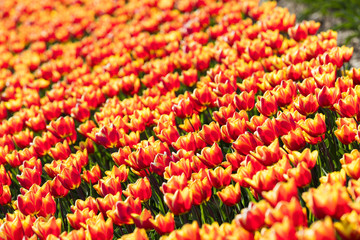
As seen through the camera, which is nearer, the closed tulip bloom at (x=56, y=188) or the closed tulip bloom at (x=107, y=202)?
the closed tulip bloom at (x=107, y=202)

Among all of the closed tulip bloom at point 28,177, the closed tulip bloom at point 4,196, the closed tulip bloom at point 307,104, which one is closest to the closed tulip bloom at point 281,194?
the closed tulip bloom at point 307,104

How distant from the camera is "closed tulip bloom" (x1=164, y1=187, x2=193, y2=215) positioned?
2479mm

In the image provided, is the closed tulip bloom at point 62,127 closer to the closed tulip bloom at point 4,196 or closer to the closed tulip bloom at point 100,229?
the closed tulip bloom at point 4,196

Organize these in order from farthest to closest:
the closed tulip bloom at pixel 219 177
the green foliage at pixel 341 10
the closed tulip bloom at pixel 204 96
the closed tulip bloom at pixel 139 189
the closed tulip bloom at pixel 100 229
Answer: the green foliage at pixel 341 10 < the closed tulip bloom at pixel 204 96 < the closed tulip bloom at pixel 139 189 < the closed tulip bloom at pixel 219 177 < the closed tulip bloom at pixel 100 229

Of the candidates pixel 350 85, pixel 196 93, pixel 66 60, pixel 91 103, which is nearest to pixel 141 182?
pixel 196 93

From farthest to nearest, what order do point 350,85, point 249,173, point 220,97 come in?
point 220,97, point 350,85, point 249,173

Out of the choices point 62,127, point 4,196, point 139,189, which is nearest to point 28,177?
point 4,196

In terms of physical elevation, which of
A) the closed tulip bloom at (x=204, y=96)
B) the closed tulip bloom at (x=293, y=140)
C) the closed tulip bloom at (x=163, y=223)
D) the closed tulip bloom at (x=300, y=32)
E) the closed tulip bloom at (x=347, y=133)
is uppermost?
the closed tulip bloom at (x=300, y=32)

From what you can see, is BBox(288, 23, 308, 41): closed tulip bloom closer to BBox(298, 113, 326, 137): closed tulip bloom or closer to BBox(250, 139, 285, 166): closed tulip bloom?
BBox(298, 113, 326, 137): closed tulip bloom

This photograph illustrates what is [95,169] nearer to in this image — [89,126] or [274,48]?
[89,126]

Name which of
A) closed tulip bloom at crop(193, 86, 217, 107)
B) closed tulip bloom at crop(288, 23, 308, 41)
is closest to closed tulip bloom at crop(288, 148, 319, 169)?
closed tulip bloom at crop(193, 86, 217, 107)

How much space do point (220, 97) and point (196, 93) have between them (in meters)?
0.22

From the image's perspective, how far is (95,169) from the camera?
10.9 feet

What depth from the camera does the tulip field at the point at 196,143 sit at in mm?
2344
